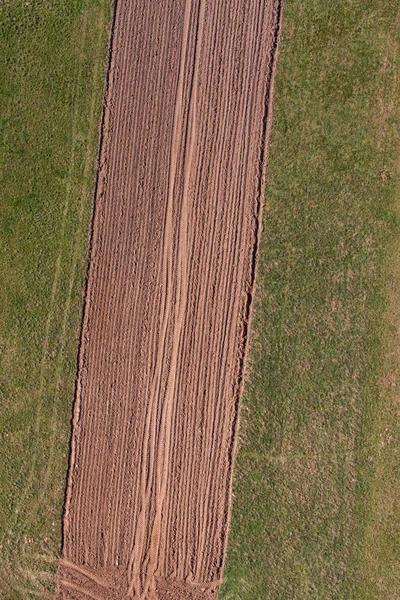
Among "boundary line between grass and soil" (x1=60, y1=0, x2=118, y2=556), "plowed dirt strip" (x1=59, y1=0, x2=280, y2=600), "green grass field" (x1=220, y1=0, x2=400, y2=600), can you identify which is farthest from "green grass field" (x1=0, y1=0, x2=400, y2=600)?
"plowed dirt strip" (x1=59, y1=0, x2=280, y2=600)

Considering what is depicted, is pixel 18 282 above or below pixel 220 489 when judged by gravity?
above

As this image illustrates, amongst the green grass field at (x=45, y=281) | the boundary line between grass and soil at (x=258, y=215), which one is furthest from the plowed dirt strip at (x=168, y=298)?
the green grass field at (x=45, y=281)

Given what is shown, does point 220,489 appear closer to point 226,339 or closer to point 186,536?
point 186,536

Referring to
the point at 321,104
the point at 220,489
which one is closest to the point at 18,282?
the point at 220,489

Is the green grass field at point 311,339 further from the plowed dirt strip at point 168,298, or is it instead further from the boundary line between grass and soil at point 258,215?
the plowed dirt strip at point 168,298

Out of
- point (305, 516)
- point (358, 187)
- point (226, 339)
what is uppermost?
point (358, 187)

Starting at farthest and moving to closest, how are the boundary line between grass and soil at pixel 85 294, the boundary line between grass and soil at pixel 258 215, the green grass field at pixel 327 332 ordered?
the boundary line between grass and soil at pixel 85 294 < the boundary line between grass and soil at pixel 258 215 < the green grass field at pixel 327 332

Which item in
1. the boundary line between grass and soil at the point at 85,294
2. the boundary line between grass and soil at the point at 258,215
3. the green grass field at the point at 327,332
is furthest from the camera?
the boundary line between grass and soil at the point at 85,294
